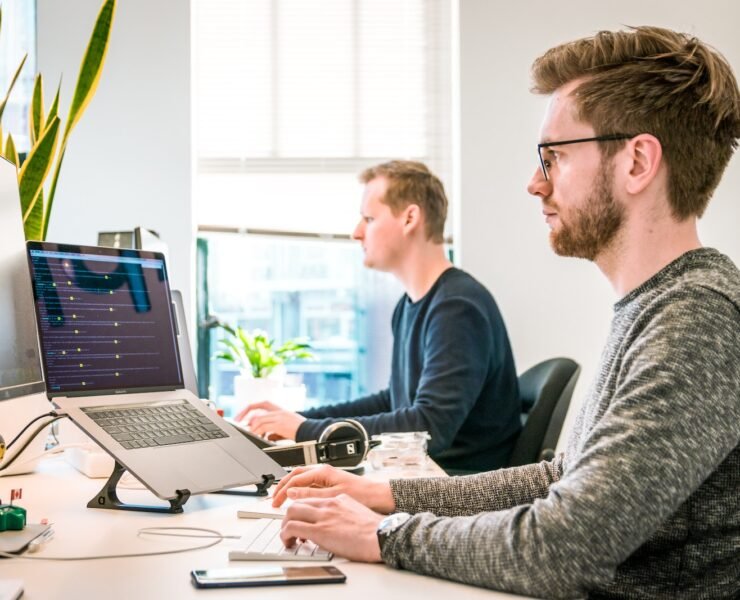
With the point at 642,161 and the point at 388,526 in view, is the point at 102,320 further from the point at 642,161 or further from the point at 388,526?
the point at 642,161

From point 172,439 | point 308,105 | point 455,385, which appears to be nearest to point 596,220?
point 172,439

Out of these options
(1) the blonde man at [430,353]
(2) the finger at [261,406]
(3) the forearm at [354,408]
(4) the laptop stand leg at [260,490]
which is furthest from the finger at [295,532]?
(3) the forearm at [354,408]

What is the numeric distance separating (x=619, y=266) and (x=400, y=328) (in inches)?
64.0

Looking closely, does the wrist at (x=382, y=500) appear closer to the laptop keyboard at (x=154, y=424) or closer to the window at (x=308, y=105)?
the laptop keyboard at (x=154, y=424)

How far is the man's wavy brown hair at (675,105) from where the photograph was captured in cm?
115

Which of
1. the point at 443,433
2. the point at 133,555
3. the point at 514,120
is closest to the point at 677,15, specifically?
the point at 514,120

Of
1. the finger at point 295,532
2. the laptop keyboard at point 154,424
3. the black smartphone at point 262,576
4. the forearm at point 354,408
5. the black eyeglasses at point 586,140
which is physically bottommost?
the forearm at point 354,408

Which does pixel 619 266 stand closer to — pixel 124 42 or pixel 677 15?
pixel 677 15

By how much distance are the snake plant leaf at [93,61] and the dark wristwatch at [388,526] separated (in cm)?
140

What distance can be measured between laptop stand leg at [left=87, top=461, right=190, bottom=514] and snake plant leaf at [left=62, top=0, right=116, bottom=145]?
1.03 metres

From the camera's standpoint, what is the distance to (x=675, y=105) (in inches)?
45.5

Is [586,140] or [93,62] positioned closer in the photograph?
[586,140]

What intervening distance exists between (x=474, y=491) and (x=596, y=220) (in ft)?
1.43

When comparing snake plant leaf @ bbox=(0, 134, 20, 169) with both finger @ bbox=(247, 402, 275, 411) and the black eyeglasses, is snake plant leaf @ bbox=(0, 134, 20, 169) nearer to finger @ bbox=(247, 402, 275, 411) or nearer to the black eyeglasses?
finger @ bbox=(247, 402, 275, 411)
